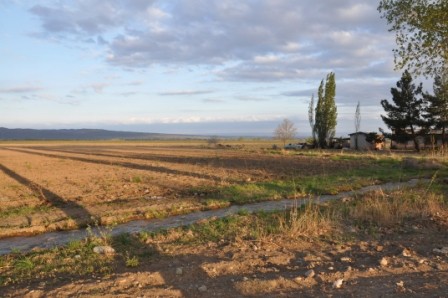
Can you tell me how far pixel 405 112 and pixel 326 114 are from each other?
45.8 ft

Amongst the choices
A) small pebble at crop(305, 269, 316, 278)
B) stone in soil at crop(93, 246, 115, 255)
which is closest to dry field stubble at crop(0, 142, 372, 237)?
stone in soil at crop(93, 246, 115, 255)

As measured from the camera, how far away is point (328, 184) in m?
21.3

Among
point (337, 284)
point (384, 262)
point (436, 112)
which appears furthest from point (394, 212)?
point (436, 112)

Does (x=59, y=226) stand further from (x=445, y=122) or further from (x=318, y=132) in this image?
(x=318, y=132)

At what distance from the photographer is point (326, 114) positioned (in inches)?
2805

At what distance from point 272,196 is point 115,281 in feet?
38.0

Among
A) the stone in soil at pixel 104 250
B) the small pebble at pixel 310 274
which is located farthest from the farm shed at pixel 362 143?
the small pebble at pixel 310 274

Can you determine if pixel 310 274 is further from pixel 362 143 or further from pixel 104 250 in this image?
pixel 362 143

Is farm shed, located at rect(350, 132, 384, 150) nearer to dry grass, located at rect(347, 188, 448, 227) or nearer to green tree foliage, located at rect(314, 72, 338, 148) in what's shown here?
green tree foliage, located at rect(314, 72, 338, 148)

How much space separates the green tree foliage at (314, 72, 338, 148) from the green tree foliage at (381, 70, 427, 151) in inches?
446

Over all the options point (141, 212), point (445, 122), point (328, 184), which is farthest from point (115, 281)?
point (445, 122)

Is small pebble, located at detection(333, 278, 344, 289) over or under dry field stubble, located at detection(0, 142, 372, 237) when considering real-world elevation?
over

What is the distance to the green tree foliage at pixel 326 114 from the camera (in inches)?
2813

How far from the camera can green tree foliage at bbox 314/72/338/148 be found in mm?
71438
